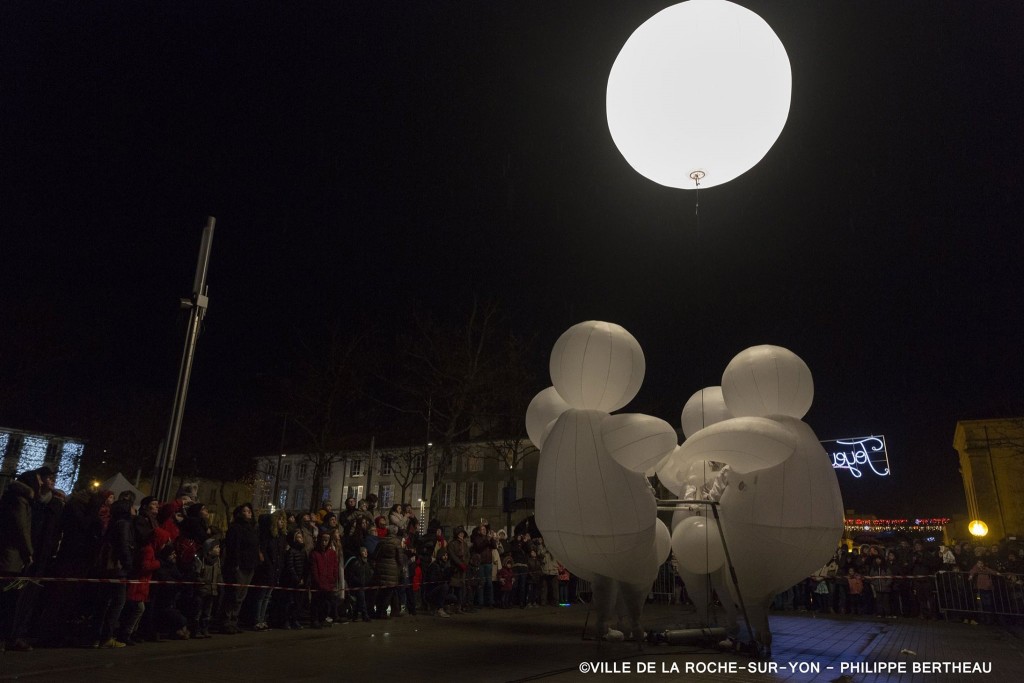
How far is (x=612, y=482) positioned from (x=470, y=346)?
55.9ft

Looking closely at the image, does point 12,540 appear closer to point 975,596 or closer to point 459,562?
point 459,562

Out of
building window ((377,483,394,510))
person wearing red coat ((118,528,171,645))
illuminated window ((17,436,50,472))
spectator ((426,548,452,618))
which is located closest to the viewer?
person wearing red coat ((118,528,171,645))

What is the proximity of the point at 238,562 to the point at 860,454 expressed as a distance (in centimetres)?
2625

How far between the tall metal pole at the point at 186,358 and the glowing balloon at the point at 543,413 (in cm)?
490

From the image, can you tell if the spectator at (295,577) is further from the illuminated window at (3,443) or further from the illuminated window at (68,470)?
the illuminated window at (3,443)

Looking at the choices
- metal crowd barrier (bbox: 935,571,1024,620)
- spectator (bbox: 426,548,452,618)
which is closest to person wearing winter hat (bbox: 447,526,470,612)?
spectator (bbox: 426,548,452,618)

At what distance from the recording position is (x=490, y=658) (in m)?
7.55

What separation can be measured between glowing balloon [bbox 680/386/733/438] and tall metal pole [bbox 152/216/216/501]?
737 cm

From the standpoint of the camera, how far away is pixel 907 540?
53.8 feet

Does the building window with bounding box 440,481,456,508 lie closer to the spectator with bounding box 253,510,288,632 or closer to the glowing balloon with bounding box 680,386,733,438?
the spectator with bounding box 253,510,288,632

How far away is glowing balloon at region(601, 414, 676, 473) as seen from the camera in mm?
7219

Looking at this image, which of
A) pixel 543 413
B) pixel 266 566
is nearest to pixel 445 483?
pixel 266 566

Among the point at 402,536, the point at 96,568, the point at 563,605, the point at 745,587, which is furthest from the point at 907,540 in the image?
the point at 96,568

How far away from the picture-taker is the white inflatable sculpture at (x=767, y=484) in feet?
23.0
